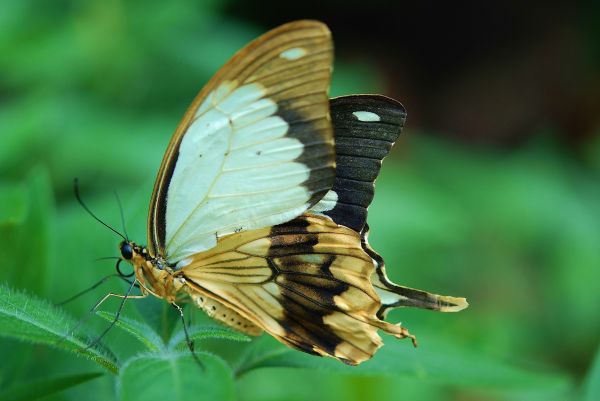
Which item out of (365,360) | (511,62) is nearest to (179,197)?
A: (365,360)

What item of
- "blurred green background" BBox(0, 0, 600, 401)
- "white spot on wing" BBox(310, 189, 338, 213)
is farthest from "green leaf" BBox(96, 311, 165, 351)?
"white spot on wing" BBox(310, 189, 338, 213)

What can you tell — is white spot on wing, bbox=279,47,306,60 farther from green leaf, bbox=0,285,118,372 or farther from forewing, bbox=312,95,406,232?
green leaf, bbox=0,285,118,372

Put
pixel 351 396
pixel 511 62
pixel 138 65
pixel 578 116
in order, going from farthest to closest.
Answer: pixel 511 62 → pixel 578 116 → pixel 138 65 → pixel 351 396

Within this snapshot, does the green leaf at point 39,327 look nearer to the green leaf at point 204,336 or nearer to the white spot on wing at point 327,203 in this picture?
the green leaf at point 204,336

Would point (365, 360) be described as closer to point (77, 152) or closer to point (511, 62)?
point (77, 152)

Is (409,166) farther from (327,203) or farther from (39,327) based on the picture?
(39,327)

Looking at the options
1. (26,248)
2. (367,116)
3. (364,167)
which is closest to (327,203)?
(364,167)
